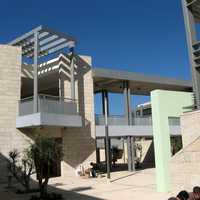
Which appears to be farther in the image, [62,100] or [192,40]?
[62,100]

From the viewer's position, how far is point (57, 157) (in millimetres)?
12742

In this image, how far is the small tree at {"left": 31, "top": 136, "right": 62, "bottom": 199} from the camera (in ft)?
40.6

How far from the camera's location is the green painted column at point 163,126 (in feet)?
42.4

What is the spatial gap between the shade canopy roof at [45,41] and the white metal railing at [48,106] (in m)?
3.67

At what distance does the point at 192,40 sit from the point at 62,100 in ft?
34.5

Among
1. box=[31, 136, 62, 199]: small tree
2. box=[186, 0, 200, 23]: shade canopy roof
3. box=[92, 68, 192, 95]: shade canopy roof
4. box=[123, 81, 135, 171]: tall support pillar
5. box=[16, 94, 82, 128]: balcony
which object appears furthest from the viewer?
box=[92, 68, 192, 95]: shade canopy roof

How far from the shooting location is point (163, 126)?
43.3 ft

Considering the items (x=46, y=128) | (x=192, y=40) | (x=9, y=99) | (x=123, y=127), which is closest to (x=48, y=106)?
(x=46, y=128)

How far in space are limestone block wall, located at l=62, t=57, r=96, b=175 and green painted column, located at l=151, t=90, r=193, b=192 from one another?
998 centimetres

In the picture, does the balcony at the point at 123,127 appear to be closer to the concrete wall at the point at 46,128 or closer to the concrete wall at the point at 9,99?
the concrete wall at the point at 46,128

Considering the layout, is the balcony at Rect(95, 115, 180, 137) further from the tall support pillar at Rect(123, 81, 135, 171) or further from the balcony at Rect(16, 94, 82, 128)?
the balcony at Rect(16, 94, 82, 128)

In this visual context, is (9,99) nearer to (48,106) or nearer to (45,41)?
(48,106)

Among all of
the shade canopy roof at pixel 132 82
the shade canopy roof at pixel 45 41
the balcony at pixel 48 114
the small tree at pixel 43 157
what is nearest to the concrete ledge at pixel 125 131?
the balcony at pixel 48 114

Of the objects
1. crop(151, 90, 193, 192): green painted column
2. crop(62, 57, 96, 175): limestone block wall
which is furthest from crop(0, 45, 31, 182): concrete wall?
crop(151, 90, 193, 192): green painted column
